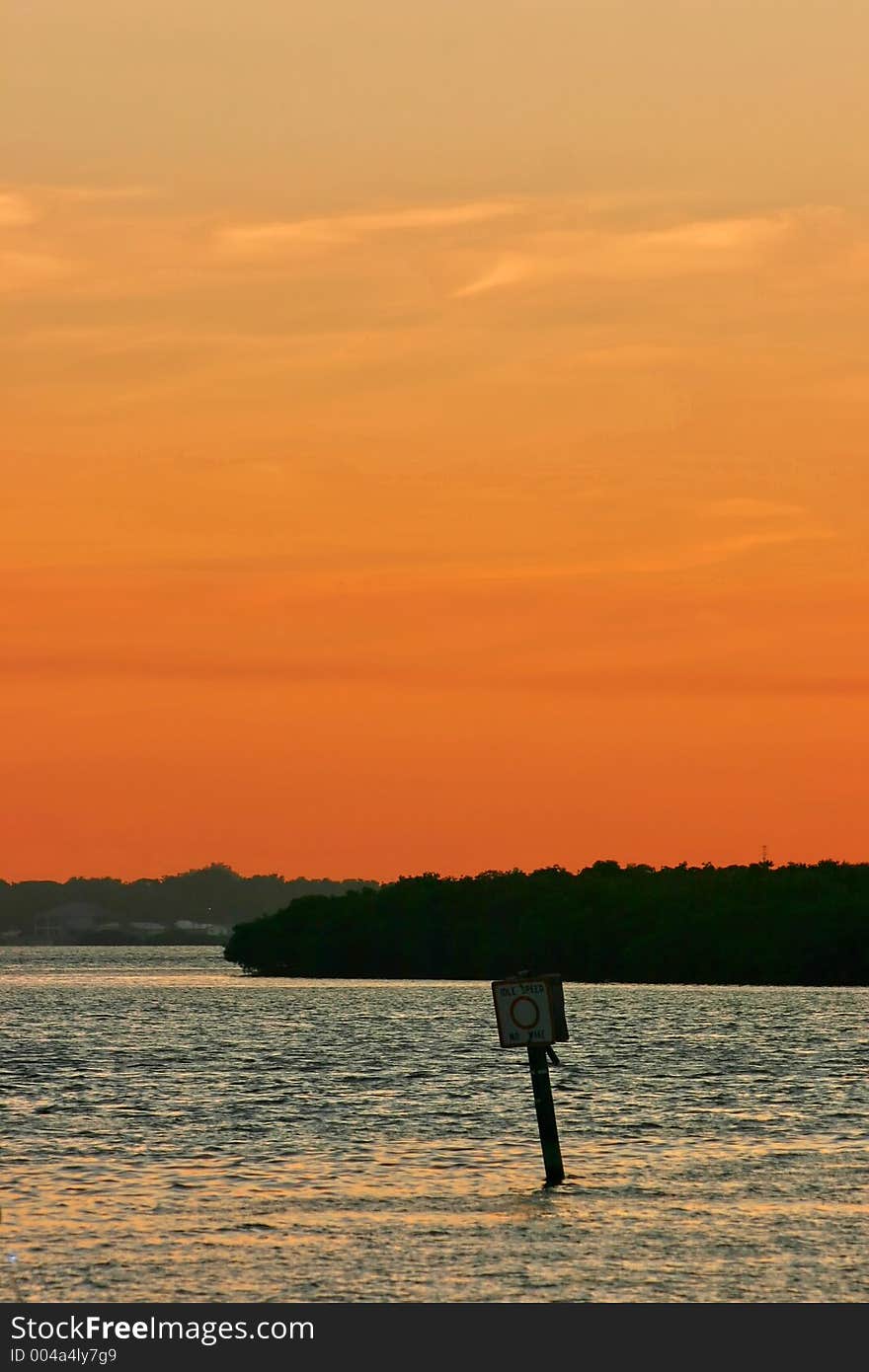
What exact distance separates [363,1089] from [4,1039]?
56359 millimetres

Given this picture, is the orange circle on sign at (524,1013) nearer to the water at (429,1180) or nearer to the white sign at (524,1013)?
the white sign at (524,1013)

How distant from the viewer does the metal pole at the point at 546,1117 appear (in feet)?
148

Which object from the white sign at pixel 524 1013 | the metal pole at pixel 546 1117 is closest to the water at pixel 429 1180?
the metal pole at pixel 546 1117

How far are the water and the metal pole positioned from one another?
30.2 inches

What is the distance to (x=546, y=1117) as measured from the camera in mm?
45500

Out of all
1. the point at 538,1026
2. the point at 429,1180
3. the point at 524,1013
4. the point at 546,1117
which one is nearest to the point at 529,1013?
the point at 524,1013

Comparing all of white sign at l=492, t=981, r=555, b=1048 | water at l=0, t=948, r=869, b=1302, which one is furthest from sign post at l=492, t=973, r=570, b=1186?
water at l=0, t=948, r=869, b=1302

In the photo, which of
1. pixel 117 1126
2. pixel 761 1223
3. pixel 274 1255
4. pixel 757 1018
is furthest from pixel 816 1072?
pixel 757 1018

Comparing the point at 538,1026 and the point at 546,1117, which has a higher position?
the point at 538,1026

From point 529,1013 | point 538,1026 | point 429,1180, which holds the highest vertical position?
point 529,1013

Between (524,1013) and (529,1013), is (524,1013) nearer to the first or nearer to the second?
(524,1013)

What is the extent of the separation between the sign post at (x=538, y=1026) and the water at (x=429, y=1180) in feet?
3.48

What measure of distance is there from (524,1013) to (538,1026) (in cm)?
40

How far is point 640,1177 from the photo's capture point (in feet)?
156
